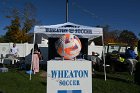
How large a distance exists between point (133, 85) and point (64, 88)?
18.7 ft

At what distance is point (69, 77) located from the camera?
627 cm

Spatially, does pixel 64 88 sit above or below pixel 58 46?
below

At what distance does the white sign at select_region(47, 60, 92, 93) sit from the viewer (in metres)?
6.21

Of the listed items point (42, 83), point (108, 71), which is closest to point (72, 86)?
point (42, 83)

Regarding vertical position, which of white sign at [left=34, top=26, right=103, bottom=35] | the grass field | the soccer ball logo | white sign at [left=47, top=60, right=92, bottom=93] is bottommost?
the grass field

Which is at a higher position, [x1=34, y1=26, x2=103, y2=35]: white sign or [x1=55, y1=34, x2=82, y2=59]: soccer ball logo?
[x1=34, y1=26, x2=103, y2=35]: white sign

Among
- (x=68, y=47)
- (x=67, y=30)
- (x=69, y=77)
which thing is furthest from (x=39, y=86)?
(x=69, y=77)

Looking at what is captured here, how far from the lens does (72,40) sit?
6.70 metres

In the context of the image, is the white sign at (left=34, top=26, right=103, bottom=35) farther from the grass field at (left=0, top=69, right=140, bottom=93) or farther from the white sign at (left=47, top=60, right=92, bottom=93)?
the white sign at (left=47, top=60, right=92, bottom=93)

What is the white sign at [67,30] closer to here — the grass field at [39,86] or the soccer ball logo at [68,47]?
the grass field at [39,86]

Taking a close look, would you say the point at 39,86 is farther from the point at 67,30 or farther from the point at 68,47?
the point at 68,47

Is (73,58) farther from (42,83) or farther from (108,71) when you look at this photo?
(108,71)

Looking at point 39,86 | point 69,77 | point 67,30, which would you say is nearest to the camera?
point 69,77

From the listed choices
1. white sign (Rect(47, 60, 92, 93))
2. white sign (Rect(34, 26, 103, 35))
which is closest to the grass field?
white sign (Rect(34, 26, 103, 35))
